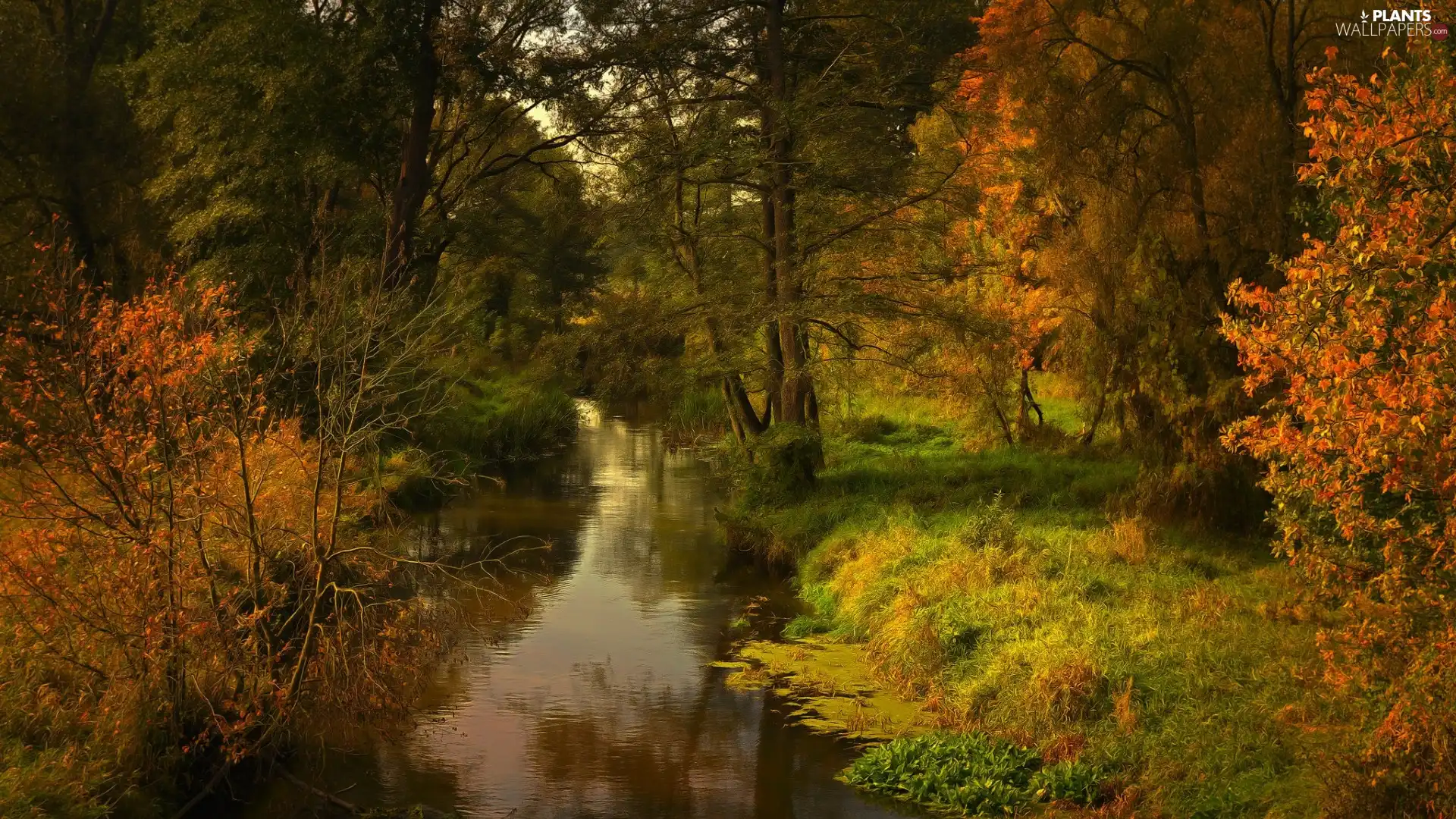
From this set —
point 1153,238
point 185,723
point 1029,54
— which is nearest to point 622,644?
point 185,723

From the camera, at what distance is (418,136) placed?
2406 centimetres

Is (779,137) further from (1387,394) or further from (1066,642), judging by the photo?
(1387,394)

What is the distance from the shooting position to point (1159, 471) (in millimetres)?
16297

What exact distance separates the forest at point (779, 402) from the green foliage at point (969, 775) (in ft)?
0.14

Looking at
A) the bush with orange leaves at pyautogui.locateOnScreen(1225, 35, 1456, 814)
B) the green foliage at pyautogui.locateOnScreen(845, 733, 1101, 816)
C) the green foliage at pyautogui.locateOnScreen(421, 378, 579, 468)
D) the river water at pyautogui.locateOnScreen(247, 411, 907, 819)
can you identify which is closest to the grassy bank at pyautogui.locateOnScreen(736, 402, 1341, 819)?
the green foliage at pyautogui.locateOnScreen(845, 733, 1101, 816)

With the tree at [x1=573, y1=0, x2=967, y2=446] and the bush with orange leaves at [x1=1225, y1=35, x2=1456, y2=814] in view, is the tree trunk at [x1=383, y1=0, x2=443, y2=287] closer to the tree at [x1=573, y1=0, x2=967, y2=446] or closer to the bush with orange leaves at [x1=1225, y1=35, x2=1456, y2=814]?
the tree at [x1=573, y1=0, x2=967, y2=446]

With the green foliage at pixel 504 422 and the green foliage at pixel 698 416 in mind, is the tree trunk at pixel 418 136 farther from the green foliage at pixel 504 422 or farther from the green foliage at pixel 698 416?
the green foliage at pixel 698 416

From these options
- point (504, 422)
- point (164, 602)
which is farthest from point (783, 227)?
point (164, 602)

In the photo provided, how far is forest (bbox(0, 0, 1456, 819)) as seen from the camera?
323 inches

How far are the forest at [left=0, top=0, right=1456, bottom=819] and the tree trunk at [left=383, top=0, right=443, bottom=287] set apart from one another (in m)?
0.09

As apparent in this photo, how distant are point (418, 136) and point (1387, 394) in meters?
20.8

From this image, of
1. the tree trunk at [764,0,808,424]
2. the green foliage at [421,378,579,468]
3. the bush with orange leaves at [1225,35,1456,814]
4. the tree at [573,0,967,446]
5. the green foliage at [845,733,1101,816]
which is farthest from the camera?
the green foliage at [421,378,579,468]

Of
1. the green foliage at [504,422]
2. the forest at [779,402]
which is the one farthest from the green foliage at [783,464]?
the green foliage at [504,422]

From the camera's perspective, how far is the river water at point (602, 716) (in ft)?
33.0
